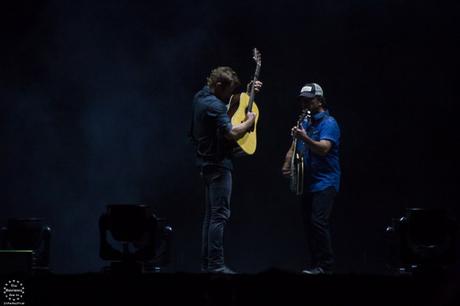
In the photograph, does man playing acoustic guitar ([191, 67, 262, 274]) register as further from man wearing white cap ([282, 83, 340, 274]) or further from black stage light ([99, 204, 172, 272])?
man wearing white cap ([282, 83, 340, 274])

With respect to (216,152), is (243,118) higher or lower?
higher

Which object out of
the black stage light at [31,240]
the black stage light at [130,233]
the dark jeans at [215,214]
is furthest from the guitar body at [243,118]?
the black stage light at [31,240]

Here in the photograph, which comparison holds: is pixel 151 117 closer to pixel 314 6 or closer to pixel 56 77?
pixel 56 77

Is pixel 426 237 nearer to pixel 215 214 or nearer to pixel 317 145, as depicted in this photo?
pixel 317 145

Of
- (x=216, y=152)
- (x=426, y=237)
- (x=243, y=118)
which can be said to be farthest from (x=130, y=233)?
(x=426, y=237)

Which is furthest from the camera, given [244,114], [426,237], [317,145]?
[244,114]

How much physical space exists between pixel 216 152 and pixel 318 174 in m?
0.86

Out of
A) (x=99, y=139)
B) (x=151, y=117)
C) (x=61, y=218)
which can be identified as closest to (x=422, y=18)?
(x=151, y=117)

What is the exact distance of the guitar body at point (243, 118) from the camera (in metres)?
5.78

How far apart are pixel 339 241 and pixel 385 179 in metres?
0.84

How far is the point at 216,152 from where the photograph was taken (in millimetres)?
5641

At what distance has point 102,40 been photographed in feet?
27.0

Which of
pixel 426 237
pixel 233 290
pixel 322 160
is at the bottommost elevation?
pixel 233 290

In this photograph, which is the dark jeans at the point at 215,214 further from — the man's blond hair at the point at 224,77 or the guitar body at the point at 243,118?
the man's blond hair at the point at 224,77
